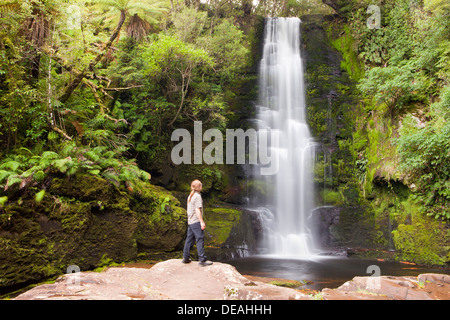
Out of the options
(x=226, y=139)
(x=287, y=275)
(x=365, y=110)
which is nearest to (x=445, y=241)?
(x=287, y=275)

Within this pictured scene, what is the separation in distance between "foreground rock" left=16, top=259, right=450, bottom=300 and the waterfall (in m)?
6.94

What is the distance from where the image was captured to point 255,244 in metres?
12.3

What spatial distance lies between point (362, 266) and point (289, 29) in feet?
49.7

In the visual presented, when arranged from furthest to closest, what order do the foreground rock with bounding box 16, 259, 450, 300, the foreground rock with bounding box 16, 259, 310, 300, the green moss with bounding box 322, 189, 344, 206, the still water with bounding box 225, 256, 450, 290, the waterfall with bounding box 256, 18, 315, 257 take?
the green moss with bounding box 322, 189, 344, 206
the waterfall with bounding box 256, 18, 315, 257
the still water with bounding box 225, 256, 450, 290
the foreground rock with bounding box 16, 259, 450, 300
the foreground rock with bounding box 16, 259, 310, 300

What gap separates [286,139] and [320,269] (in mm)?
7692

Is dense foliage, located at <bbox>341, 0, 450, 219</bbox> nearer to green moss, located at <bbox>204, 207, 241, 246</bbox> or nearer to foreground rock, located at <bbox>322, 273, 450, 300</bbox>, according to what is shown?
foreground rock, located at <bbox>322, 273, 450, 300</bbox>

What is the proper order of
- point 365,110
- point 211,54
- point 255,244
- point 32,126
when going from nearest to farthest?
point 32,126 → point 255,244 → point 211,54 → point 365,110

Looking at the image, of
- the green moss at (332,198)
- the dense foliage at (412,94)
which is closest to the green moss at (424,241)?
the dense foliage at (412,94)

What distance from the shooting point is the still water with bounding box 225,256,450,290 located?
844 centimetres

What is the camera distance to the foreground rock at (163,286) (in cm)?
403

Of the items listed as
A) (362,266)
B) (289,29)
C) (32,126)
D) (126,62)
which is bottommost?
(362,266)

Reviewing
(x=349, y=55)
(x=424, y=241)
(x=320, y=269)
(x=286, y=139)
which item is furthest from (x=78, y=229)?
(x=349, y=55)

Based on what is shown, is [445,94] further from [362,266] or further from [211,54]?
[211,54]

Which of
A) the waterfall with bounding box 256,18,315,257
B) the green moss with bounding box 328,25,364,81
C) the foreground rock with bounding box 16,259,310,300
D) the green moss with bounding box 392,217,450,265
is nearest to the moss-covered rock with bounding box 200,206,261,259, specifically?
the waterfall with bounding box 256,18,315,257
